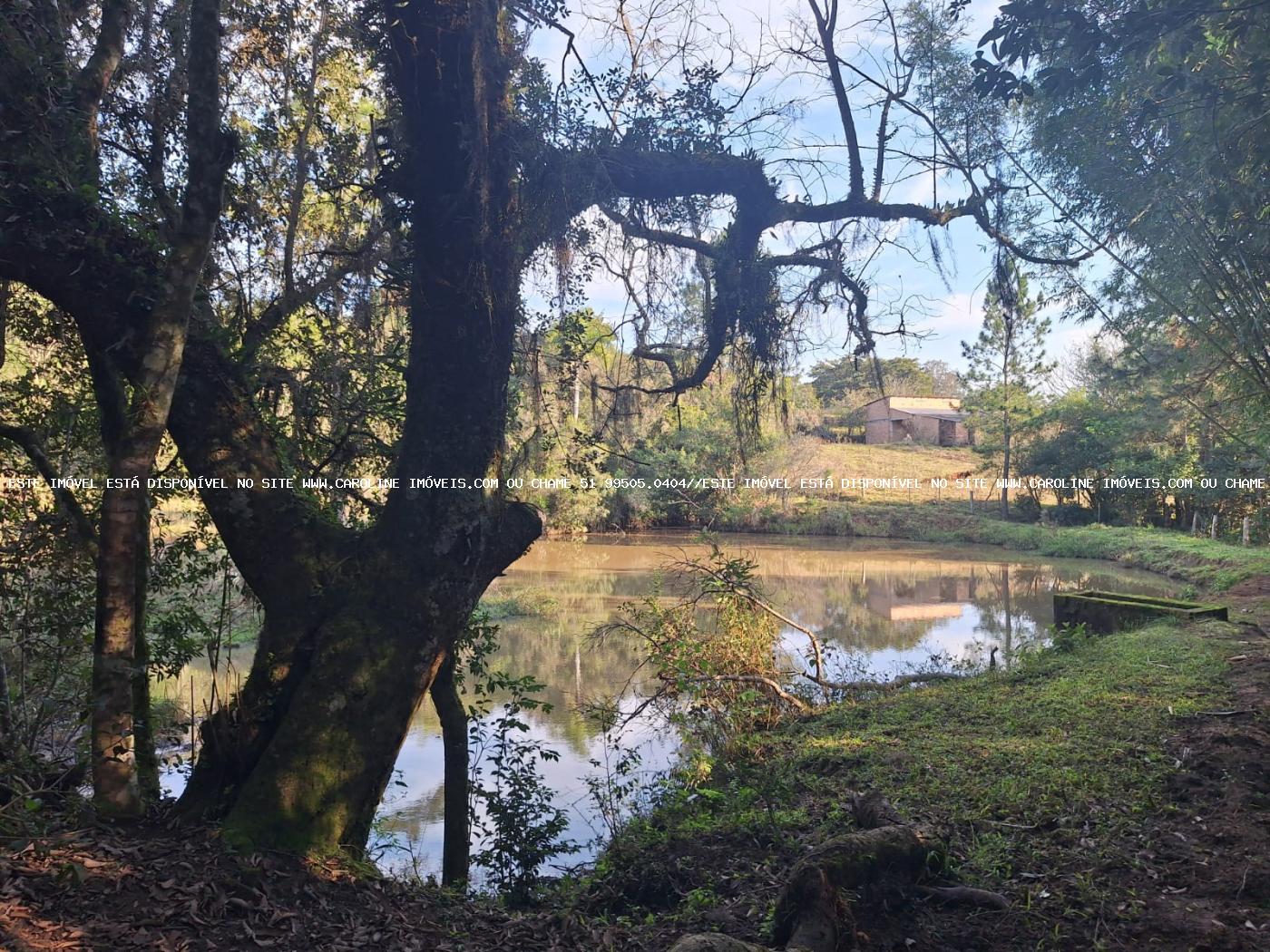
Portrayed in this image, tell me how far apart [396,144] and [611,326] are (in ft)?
6.63

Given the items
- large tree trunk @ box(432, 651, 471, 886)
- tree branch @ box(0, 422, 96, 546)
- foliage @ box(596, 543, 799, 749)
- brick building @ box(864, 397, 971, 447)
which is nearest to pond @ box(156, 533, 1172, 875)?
foliage @ box(596, 543, 799, 749)

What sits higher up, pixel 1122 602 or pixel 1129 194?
pixel 1129 194

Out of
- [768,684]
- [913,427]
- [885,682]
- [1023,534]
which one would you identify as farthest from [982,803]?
[913,427]

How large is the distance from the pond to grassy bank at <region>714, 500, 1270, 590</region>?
741 mm

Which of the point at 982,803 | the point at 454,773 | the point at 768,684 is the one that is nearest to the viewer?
the point at 982,803

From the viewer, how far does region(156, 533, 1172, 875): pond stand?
22.1 ft

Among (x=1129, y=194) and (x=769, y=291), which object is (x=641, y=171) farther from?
(x=1129, y=194)

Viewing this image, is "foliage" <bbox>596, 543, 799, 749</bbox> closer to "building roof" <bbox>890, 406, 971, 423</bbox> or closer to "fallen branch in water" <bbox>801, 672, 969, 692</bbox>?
"fallen branch in water" <bbox>801, 672, 969, 692</bbox>

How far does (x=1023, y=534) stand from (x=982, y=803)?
21432 millimetres

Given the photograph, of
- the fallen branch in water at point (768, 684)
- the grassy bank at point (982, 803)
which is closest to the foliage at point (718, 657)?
the fallen branch in water at point (768, 684)

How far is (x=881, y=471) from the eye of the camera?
30.1 m

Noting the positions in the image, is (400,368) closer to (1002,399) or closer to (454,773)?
(454,773)

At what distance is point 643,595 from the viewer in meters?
13.7

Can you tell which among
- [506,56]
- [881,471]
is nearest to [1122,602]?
[506,56]
